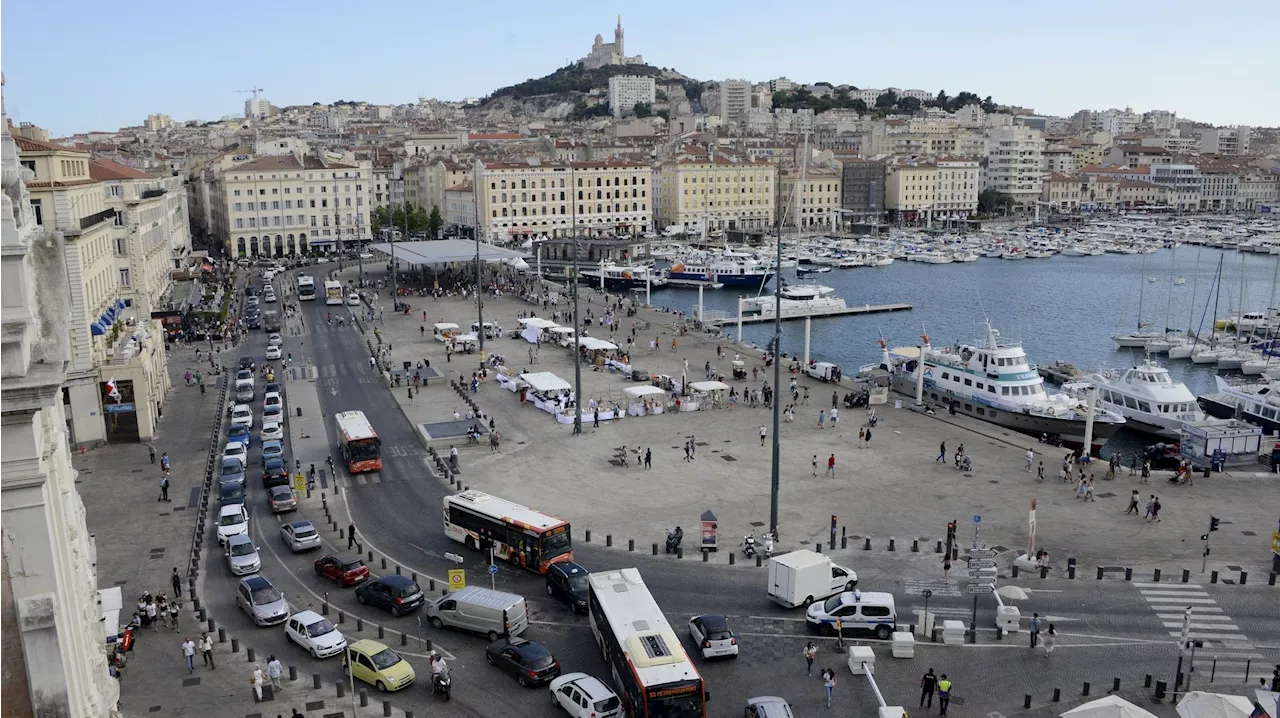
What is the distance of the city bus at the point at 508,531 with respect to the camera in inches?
894

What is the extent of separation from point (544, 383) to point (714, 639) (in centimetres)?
2224

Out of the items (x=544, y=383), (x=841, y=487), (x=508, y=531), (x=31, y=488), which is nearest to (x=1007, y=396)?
(x=841, y=487)

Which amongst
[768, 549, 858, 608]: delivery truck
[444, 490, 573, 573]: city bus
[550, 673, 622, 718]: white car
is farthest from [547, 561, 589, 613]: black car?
[768, 549, 858, 608]: delivery truck

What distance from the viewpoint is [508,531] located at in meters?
23.4

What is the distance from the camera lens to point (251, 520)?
1061 inches

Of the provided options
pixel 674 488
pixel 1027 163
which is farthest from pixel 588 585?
pixel 1027 163

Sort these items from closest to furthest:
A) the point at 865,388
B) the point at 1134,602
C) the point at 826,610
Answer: the point at 826,610, the point at 1134,602, the point at 865,388

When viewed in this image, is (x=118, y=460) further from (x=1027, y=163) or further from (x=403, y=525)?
(x=1027, y=163)

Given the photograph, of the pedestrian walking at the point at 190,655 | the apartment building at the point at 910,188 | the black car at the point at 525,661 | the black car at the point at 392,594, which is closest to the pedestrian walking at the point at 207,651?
the pedestrian walking at the point at 190,655

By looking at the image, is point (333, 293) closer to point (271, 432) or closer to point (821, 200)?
point (271, 432)

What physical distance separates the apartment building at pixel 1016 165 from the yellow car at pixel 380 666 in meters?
166

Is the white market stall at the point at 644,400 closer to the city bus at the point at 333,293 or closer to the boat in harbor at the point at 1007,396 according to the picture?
the boat in harbor at the point at 1007,396

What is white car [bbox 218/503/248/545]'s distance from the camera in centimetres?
2506

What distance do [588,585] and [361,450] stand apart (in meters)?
12.5
